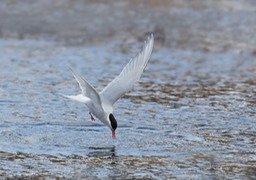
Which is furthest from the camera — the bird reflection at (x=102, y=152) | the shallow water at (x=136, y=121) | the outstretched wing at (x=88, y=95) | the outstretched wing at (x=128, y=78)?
the outstretched wing at (x=128, y=78)

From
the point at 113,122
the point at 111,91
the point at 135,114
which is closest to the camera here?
the point at 113,122

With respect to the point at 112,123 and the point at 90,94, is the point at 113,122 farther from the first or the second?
the point at 90,94

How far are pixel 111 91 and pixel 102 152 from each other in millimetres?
1106

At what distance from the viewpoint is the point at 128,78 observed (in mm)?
10109

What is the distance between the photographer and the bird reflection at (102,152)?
352 inches

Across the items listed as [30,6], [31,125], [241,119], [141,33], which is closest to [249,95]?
[241,119]

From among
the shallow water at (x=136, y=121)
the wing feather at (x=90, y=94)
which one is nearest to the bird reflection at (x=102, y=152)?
the shallow water at (x=136, y=121)

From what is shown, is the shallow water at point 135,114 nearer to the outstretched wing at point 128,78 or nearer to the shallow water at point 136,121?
the shallow water at point 136,121

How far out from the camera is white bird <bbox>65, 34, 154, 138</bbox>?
9461 mm

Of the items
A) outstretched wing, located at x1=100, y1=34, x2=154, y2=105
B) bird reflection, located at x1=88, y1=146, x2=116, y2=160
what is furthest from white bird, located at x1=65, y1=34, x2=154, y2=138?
bird reflection, located at x1=88, y1=146, x2=116, y2=160

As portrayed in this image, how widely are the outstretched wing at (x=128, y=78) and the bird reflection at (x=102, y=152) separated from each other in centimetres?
77

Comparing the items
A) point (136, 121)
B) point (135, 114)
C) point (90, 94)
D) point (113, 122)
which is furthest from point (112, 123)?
point (135, 114)

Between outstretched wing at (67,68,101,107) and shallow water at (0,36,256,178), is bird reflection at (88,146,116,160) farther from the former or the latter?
Result: outstretched wing at (67,68,101,107)

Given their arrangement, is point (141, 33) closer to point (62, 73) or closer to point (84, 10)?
point (84, 10)
